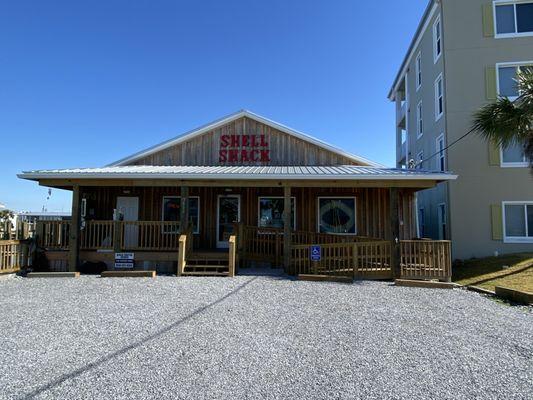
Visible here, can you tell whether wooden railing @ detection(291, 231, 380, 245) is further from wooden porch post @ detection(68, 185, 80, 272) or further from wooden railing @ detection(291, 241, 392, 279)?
wooden porch post @ detection(68, 185, 80, 272)

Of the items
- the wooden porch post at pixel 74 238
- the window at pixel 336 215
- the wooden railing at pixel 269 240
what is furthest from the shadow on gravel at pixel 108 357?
the window at pixel 336 215

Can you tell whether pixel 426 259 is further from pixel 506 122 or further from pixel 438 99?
pixel 438 99

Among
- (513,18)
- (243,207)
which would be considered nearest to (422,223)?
(513,18)

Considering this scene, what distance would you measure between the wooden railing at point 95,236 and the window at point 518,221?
14.1 metres

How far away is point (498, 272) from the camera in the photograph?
11.3 metres

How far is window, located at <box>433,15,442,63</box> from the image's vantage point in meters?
16.4

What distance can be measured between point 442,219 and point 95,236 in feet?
44.8

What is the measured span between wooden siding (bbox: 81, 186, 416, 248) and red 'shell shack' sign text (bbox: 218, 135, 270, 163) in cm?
128

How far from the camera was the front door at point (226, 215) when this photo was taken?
14516 millimetres

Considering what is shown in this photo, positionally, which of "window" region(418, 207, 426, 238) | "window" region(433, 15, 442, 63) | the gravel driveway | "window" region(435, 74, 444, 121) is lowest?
the gravel driveway

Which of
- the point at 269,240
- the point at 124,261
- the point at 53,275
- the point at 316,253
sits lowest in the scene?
the point at 53,275

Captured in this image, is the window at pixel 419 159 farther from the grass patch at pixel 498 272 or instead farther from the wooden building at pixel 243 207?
the grass patch at pixel 498 272

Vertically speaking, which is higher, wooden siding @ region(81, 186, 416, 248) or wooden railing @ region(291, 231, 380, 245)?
wooden siding @ region(81, 186, 416, 248)

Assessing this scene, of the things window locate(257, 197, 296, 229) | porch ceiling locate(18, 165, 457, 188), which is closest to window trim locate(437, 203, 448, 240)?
porch ceiling locate(18, 165, 457, 188)
